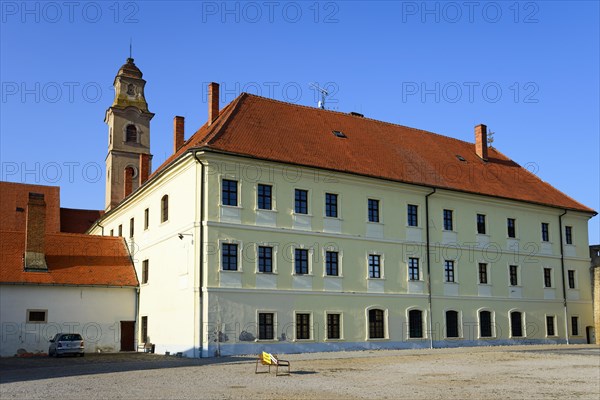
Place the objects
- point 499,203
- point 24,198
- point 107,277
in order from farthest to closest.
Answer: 1. point 24,198
2. point 499,203
3. point 107,277

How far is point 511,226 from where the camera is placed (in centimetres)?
3925

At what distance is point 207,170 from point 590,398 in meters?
18.0

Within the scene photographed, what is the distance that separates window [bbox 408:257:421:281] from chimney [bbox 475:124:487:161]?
469 inches

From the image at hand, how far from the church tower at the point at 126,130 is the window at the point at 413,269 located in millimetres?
28835

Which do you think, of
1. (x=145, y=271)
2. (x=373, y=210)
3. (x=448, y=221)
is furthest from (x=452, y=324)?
(x=145, y=271)

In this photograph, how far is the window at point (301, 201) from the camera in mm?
31141

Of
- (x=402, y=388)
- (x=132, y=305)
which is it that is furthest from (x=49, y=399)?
(x=132, y=305)

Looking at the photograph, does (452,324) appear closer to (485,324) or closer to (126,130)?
(485,324)

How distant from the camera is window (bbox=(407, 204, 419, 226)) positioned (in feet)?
114

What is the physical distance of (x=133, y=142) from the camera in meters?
57.8

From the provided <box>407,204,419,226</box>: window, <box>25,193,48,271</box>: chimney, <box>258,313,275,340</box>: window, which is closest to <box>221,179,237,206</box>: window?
<box>258,313,275,340</box>: window

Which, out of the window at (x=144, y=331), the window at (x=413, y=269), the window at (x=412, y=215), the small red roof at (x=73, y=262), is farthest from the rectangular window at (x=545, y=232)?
the small red roof at (x=73, y=262)

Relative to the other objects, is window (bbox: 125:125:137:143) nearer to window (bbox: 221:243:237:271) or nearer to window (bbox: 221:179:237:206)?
window (bbox: 221:179:237:206)

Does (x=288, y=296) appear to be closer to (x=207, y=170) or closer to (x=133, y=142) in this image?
(x=207, y=170)
